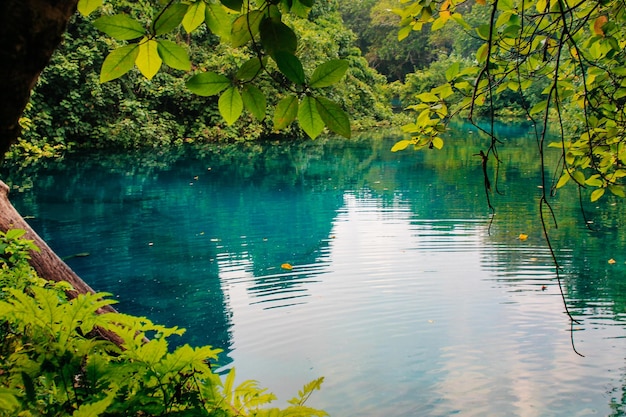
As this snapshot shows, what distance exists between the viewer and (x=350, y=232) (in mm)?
7352

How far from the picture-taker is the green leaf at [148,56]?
31.0 inches

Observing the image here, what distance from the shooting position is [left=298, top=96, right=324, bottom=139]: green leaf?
0.76 meters

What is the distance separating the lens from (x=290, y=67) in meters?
0.75

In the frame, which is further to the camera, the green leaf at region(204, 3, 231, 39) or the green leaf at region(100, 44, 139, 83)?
the green leaf at region(204, 3, 231, 39)

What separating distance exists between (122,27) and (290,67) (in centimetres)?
23

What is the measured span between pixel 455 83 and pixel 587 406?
99.7 inches

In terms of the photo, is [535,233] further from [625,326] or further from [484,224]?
[625,326]

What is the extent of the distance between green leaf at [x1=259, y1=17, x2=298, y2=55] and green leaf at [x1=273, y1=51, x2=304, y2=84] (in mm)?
38

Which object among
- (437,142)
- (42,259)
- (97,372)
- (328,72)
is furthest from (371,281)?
(328,72)

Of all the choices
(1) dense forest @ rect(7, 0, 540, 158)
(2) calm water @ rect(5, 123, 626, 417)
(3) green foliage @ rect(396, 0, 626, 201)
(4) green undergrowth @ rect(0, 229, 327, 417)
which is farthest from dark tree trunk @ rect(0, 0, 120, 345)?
(1) dense forest @ rect(7, 0, 540, 158)

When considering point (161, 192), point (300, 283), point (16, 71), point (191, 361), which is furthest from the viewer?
point (161, 192)

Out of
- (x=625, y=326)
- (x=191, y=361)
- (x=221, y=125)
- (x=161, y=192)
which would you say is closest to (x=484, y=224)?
(x=625, y=326)

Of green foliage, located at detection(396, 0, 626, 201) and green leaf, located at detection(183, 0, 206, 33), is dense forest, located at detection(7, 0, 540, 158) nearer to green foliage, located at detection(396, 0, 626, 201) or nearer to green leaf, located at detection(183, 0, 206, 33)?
green foliage, located at detection(396, 0, 626, 201)

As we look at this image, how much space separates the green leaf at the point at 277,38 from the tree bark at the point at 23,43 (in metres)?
0.26
